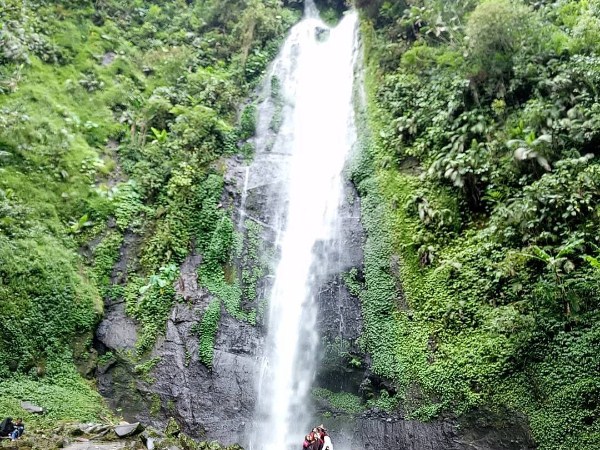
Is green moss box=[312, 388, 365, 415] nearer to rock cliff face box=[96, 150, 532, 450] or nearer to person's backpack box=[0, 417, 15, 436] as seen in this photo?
rock cliff face box=[96, 150, 532, 450]

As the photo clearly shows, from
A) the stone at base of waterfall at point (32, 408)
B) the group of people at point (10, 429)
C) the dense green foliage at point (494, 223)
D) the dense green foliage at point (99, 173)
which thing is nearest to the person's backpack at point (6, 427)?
the group of people at point (10, 429)

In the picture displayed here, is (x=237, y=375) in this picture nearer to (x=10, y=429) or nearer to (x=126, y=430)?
(x=126, y=430)

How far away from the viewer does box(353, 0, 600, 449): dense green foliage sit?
9141 mm

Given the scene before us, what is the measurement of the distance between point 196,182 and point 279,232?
133 inches

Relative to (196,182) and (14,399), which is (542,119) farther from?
(14,399)

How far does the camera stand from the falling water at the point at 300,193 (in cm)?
1187

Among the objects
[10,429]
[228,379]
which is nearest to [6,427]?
[10,429]

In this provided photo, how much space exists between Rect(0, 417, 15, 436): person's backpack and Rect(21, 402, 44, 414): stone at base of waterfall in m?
1.36

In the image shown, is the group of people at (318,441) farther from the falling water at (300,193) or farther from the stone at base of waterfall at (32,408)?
the stone at base of waterfall at (32,408)

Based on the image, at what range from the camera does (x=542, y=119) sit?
11602mm

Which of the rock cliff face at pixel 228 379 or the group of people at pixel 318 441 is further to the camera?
the rock cliff face at pixel 228 379

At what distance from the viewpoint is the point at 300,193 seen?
1652 centimetres

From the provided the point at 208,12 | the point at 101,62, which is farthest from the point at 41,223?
the point at 208,12

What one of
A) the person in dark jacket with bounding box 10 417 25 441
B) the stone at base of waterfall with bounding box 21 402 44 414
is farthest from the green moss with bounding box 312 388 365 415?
the person in dark jacket with bounding box 10 417 25 441
